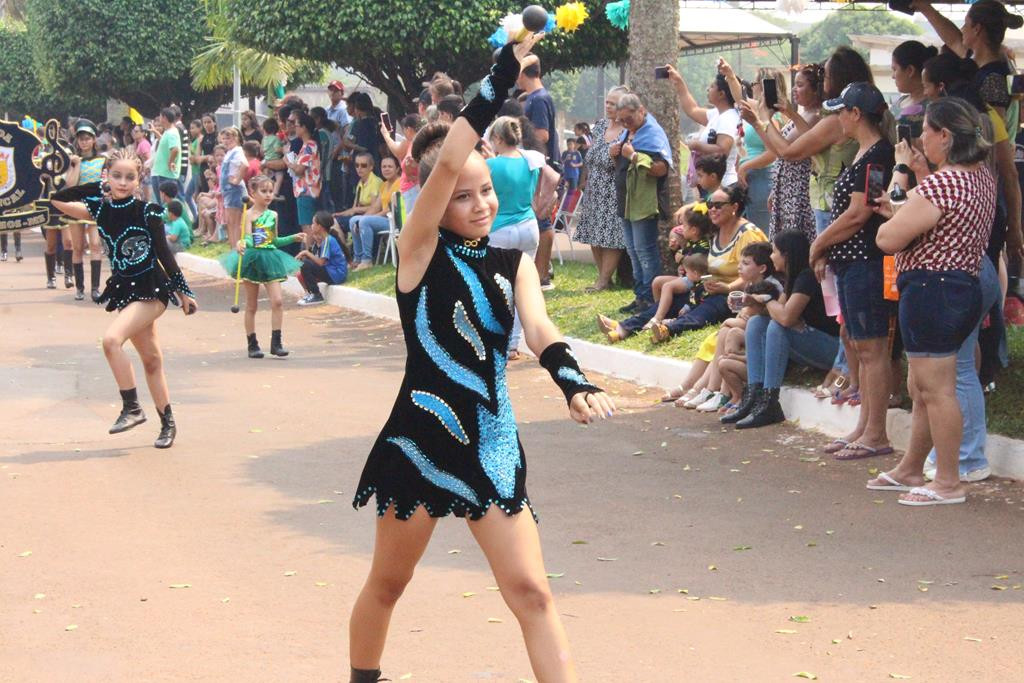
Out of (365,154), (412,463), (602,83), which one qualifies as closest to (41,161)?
(365,154)

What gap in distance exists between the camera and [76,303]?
58.7 ft

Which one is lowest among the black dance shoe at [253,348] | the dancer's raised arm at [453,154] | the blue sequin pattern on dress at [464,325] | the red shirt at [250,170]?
the black dance shoe at [253,348]

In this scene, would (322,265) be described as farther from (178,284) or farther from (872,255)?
(872,255)

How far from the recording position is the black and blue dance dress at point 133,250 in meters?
9.33

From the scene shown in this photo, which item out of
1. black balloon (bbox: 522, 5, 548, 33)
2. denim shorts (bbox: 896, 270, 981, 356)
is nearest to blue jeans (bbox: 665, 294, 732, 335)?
denim shorts (bbox: 896, 270, 981, 356)

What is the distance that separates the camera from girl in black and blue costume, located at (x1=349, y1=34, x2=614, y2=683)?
4.19 metres

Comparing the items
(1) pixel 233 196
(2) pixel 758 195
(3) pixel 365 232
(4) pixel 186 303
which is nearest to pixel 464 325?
(4) pixel 186 303

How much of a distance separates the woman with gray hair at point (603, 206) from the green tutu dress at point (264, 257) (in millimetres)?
3035

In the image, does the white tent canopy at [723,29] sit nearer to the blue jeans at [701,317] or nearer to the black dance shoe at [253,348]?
the black dance shoe at [253,348]

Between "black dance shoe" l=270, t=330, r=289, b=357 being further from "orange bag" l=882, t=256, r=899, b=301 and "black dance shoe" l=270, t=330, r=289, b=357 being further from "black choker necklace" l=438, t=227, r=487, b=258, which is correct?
"black choker necklace" l=438, t=227, r=487, b=258

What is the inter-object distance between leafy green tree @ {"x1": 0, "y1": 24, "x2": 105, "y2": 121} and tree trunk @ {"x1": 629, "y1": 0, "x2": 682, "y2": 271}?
36856 mm

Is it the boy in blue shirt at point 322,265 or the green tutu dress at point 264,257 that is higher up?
the green tutu dress at point 264,257

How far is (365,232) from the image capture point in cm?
1898

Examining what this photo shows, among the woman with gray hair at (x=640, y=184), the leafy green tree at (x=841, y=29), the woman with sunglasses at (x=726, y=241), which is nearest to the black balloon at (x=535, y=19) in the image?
the woman with sunglasses at (x=726, y=241)
